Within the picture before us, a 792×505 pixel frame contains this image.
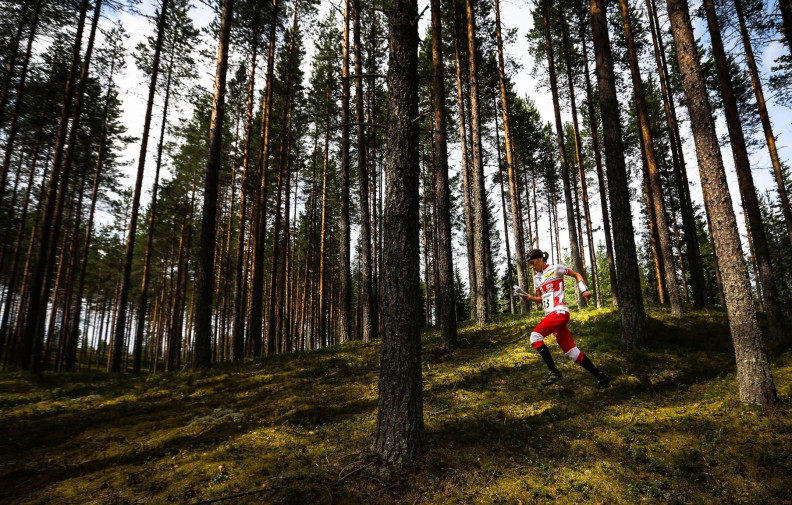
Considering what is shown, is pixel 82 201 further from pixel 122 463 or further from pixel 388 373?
pixel 388 373

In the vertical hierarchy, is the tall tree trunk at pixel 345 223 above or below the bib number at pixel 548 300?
above

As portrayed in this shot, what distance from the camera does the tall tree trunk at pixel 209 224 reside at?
947 centimetres

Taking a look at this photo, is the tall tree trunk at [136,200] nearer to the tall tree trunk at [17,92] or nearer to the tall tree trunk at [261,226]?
the tall tree trunk at [17,92]

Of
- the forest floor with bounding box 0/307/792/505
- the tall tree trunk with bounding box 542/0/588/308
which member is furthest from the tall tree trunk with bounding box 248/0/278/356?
the tall tree trunk with bounding box 542/0/588/308

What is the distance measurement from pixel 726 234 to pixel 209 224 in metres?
12.2

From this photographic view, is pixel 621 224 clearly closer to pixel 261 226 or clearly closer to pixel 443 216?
pixel 443 216

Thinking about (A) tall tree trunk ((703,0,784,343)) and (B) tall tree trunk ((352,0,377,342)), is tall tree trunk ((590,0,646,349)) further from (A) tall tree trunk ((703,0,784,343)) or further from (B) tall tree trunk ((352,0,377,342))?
(B) tall tree trunk ((352,0,377,342))

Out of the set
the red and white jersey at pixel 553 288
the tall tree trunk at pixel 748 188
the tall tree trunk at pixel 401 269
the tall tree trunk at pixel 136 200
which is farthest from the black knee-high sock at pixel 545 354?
the tall tree trunk at pixel 136 200

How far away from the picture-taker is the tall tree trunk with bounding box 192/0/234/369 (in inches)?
373

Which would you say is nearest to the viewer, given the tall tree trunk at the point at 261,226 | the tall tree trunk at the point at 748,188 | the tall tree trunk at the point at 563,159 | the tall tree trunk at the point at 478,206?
the tall tree trunk at the point at 748,188

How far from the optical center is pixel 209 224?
9.73m

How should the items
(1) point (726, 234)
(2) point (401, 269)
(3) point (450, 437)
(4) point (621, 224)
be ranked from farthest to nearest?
(4) point (621, 224) < (1) point (726, 234) < (3) point (450, 437) < (2) point (401, 269)

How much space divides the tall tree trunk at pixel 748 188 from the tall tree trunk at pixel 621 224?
3.63 metres

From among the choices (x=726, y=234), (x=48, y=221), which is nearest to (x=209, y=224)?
(x=48, y=221)
